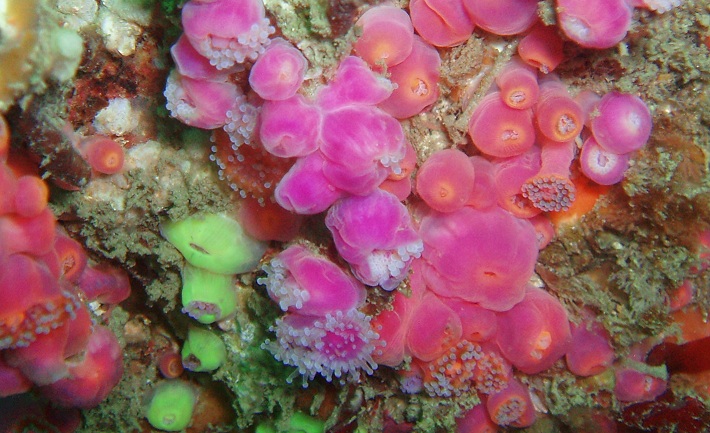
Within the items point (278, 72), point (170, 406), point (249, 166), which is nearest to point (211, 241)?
point (249, 166)

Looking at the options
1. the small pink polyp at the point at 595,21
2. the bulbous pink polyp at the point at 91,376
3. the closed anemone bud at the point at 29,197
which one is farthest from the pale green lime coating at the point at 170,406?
the small pink polyp at the point at 595,21

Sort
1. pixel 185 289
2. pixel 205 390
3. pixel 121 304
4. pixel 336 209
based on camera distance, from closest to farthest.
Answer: pixel 336 209 < pixel 185 289 < pixel 121 304 < pixel 205 390

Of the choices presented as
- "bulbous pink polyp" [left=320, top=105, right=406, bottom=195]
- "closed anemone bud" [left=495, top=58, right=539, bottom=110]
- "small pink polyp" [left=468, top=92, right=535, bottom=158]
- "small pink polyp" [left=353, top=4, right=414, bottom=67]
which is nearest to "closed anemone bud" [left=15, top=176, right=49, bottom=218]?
"bulbous pink polyp" [left=320, top=105, right=406, bottom=195]

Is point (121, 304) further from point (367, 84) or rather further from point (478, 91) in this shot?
point (478, 91)

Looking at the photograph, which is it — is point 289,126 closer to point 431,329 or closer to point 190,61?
point 190,61

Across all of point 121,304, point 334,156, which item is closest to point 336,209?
point 334,156

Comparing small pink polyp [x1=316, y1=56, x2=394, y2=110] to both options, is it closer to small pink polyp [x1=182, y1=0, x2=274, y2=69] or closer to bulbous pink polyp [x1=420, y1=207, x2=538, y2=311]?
small pink polyp [x1=182, y1=0, x2=274, y2=69]
